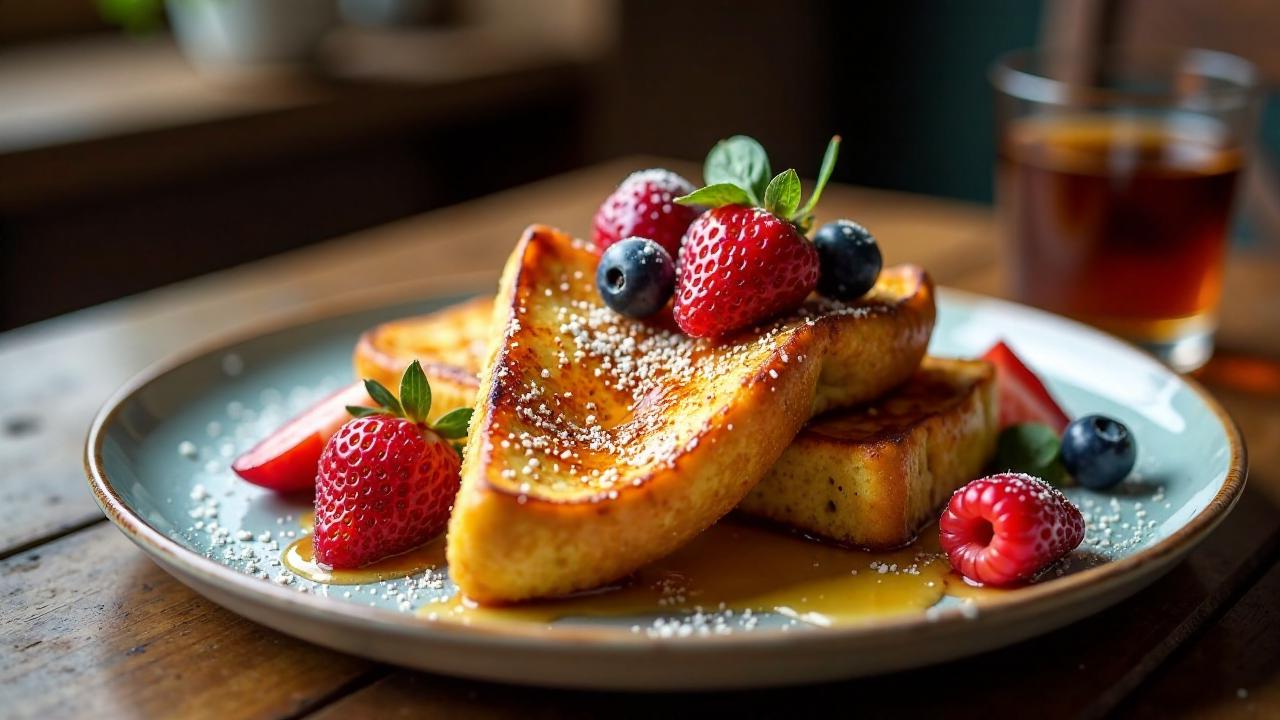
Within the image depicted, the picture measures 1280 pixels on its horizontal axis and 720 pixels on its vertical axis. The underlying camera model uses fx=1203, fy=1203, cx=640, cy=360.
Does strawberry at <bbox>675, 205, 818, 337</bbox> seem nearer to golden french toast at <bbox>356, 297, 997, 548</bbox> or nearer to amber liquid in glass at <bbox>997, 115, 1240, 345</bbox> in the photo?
golden french toast at <bbox>356, 297, 997, 548</bbox>

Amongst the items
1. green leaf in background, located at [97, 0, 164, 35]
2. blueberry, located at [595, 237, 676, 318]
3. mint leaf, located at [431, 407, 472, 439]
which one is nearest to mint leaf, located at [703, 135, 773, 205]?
blueberry, located at [595, 237, 676, 318]

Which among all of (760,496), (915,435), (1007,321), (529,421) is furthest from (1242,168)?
(529,421)

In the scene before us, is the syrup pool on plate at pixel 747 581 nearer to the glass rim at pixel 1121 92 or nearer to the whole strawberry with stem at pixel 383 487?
the whole strawberry with stem at pixel 383 487

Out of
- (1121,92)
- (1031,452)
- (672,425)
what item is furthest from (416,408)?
(1121,92)

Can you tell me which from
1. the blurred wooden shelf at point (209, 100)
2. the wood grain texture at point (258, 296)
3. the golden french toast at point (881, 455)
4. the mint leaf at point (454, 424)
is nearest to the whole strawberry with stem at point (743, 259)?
the golden french toast at point (881, 455)

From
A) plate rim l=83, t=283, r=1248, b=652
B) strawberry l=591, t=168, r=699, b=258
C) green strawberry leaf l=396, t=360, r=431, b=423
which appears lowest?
plate rim l=83, t=283, r=1248, b=652
